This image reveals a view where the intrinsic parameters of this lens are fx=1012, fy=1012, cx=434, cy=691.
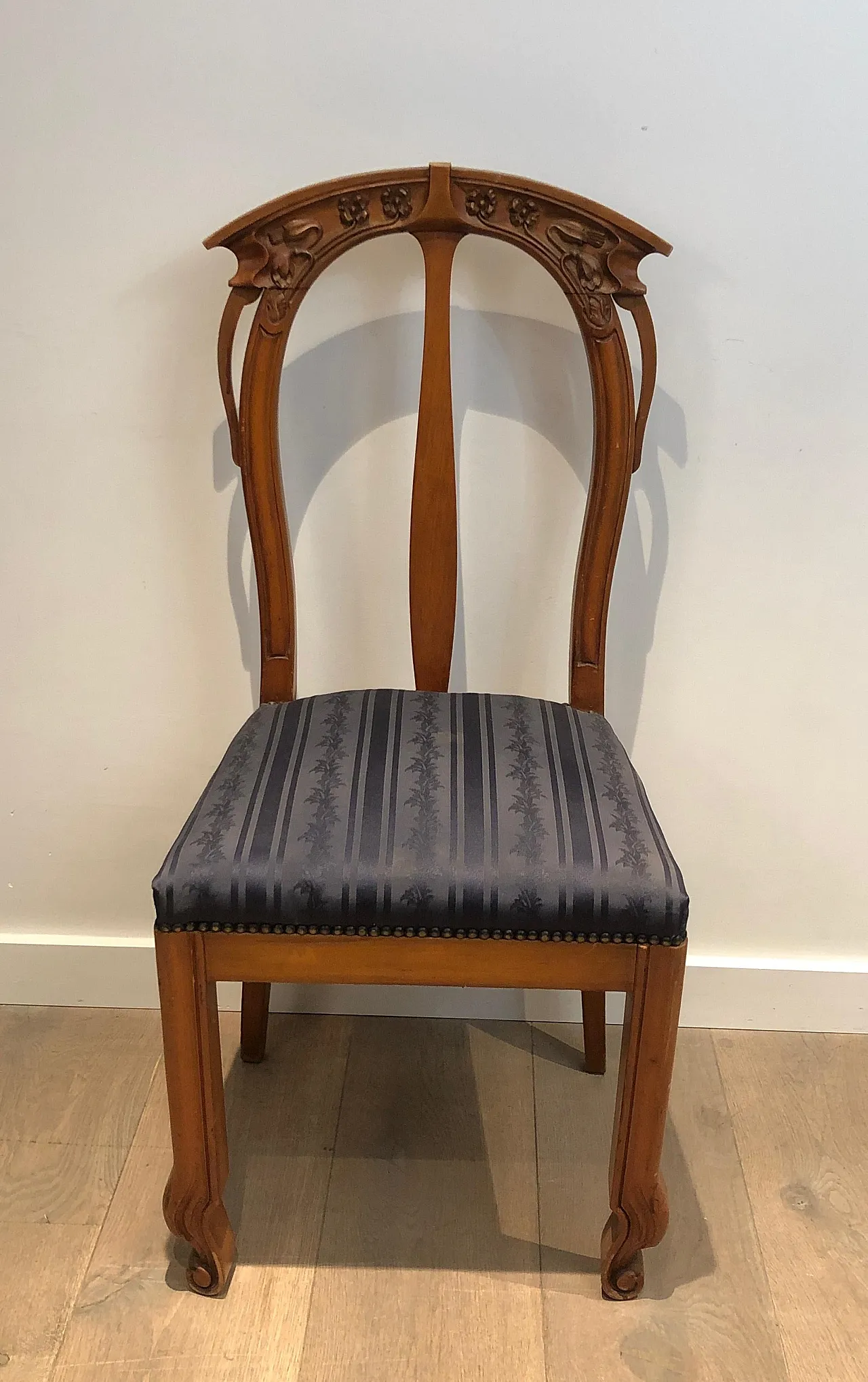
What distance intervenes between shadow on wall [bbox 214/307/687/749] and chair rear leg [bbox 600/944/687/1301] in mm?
530

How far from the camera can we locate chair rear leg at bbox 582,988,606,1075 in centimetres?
127

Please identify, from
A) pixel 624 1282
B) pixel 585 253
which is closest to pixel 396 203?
pixel 585 253

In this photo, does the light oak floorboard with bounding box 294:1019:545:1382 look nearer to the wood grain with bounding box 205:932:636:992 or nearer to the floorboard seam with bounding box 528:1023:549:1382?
the floorboard seam with bounding box 528:1023:549:1382

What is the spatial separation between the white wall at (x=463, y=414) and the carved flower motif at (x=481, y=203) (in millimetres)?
103

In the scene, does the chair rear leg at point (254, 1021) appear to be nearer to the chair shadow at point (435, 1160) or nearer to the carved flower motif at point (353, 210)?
the chair shadow at point (435, 1160)

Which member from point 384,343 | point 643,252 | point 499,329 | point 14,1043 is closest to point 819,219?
point 643,252

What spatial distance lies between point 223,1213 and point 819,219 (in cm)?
120

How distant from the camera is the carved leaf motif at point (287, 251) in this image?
1.00 meters

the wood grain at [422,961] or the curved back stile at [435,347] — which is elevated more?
the curved back stile at [435,347]

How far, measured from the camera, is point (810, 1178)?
118cm

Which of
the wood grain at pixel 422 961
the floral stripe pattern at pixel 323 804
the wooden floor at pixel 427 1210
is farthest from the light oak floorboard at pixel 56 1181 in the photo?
the floral stripe pattern at pixel 323 804

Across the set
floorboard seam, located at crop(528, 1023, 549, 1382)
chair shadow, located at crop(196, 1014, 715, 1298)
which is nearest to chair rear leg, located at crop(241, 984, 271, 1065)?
chair shadow, located at crop(196, 1014, 715, 1298)

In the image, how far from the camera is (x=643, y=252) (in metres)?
1.01

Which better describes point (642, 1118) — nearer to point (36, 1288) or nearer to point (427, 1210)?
point (427, 1210)
